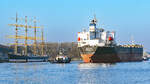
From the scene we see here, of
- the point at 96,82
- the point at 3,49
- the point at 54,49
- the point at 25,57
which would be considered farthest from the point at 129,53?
the point at 54,49

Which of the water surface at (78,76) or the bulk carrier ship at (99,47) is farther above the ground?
the bulk carrier ship at (99,47)

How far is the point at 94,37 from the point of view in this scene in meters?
94.5

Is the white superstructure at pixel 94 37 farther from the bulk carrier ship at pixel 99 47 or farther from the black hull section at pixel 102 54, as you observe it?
the black hull section at pixel 102 54

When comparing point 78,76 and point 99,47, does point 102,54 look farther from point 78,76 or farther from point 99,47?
point 78,76

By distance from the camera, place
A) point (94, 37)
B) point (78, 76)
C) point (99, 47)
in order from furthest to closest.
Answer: point (94, 37) < point (99, 47) < point (78, 76)

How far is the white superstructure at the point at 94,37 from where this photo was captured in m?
92.6

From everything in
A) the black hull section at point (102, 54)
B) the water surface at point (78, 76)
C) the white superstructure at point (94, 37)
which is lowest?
the water surface at point (78, 76)

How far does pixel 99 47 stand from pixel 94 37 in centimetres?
778

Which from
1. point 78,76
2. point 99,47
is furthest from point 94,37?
point 78,76

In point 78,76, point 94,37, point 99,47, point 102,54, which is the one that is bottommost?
point 78,76

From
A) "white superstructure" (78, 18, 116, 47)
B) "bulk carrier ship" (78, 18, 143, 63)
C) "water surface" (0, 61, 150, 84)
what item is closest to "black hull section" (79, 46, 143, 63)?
"bulk carrier ship" (78, 18, 143, 63)

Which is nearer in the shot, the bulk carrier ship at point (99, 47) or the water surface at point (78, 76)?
the water surface at point (78, 76)

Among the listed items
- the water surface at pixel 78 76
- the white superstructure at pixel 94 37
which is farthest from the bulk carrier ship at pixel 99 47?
the water surface at pixel 78 76

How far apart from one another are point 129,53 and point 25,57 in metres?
41.1
